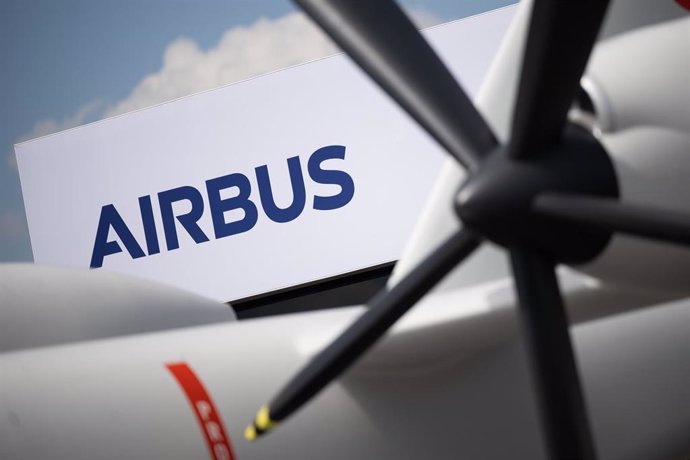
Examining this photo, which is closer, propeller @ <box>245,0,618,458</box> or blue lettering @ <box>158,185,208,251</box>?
propeller @ <box>245,0,618,458</box>

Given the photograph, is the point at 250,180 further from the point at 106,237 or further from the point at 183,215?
the point at 106,237

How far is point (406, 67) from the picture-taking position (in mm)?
2342

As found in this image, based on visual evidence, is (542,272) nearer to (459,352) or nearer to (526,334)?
(526,334)

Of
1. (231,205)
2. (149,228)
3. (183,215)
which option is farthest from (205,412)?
(149,228)

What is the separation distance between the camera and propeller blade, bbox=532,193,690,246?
1.85m

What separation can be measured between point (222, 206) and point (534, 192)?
8.19 meters

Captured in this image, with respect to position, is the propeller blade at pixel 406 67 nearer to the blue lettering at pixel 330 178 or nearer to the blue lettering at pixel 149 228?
the blue lettering at pixel 330 178

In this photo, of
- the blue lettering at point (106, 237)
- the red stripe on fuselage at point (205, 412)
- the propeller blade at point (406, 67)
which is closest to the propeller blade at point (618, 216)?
the propeller blade at point (406, 67)

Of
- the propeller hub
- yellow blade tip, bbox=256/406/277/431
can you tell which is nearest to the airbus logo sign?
yellow blade tip, bbox=256/406/277/431

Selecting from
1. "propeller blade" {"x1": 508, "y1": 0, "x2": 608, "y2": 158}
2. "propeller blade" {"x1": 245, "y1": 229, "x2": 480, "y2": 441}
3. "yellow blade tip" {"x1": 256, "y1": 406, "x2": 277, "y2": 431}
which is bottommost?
"yellow blade tip" {"x1": 256, "y1": 406, "x2": 277, "y2": 431}

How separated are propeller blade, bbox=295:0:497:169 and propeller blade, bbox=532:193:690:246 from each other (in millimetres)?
297

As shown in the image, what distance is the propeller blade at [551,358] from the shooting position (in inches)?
84.8

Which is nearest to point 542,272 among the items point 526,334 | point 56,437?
point 526,334

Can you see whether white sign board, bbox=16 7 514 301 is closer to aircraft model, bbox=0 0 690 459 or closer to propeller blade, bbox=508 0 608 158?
aircraft model, bbox=0 0 690 459
